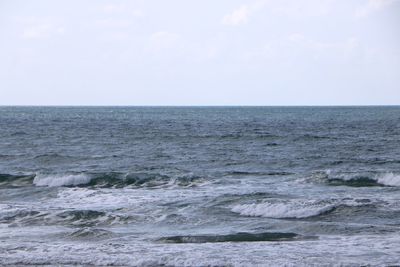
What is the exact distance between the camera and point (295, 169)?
110ft

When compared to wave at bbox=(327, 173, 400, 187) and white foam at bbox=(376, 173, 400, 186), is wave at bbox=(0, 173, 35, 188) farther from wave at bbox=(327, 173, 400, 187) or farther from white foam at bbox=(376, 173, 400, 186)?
white foam at bbox=(376, 173, 400, 186)

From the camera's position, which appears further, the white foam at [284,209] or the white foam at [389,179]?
the white foam at [389,179]

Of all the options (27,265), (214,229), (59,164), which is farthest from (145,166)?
(27,265)

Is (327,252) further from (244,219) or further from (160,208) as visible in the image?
(160,208)

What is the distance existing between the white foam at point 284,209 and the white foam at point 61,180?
10.3m

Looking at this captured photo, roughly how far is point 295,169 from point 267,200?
1176 cm

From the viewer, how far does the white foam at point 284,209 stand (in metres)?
20.2

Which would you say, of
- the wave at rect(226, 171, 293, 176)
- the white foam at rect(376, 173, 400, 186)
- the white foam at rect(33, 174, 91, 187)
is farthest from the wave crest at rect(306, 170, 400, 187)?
the white foam at rect(33, 174, 91, 187)

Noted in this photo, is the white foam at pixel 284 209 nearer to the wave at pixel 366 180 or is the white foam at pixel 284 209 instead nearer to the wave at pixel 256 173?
the wave at pixel 366 180

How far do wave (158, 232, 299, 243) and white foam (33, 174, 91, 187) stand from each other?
13.1 metres

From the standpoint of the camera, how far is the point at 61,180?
29.5m

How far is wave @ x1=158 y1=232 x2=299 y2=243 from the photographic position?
1683 centimetres

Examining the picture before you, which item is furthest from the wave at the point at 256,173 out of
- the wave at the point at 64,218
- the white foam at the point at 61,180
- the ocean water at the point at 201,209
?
the wave at the point at 64,218

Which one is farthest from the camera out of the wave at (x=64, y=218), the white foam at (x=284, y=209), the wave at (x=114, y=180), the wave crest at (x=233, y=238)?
the wave at (x=114, y=180)
